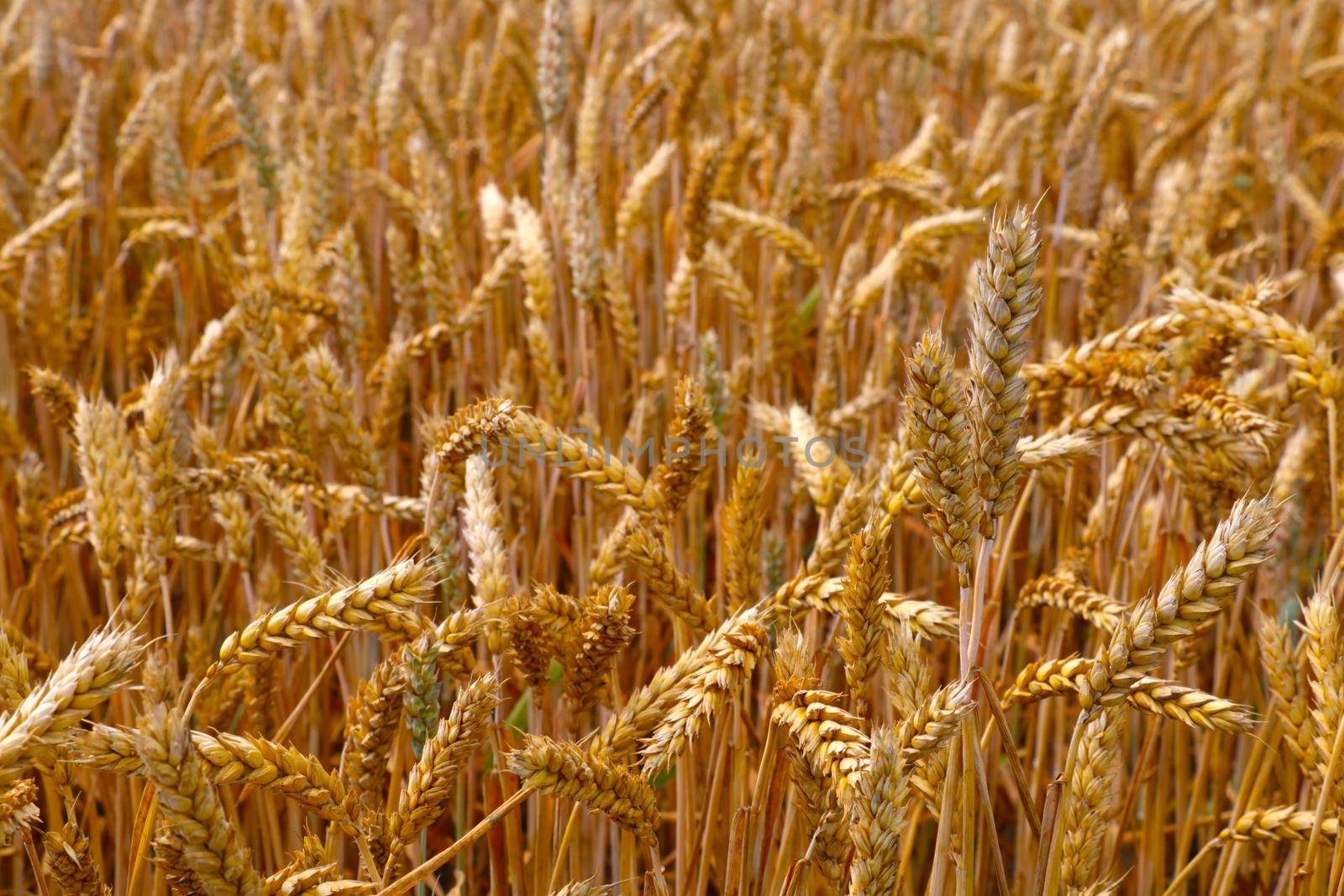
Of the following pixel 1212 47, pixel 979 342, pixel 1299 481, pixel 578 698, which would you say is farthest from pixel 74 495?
pixel 1212 47

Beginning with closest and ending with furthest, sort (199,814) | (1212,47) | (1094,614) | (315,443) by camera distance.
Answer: (199,814), (1094,614), (315,443), (1212,47)

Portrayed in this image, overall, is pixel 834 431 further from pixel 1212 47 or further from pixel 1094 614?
pixel 1212 47

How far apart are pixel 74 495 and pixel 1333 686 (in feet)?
4.74

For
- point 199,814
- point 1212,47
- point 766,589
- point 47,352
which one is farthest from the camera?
point 1212,47

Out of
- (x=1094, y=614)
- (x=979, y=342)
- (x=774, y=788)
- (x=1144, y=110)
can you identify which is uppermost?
(x=1144, y=110)

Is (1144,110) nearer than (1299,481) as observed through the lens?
No

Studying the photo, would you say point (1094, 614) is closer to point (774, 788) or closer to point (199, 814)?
point (774, 788)

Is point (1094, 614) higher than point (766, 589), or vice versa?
point (1094, 614)

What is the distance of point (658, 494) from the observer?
40.2 inches

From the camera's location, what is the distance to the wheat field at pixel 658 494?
0.83m

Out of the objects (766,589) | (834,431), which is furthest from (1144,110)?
(766,589)

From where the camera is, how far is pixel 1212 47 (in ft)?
12.6

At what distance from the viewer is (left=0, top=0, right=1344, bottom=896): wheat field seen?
2.72 ft

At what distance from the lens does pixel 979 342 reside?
2.41 ft
